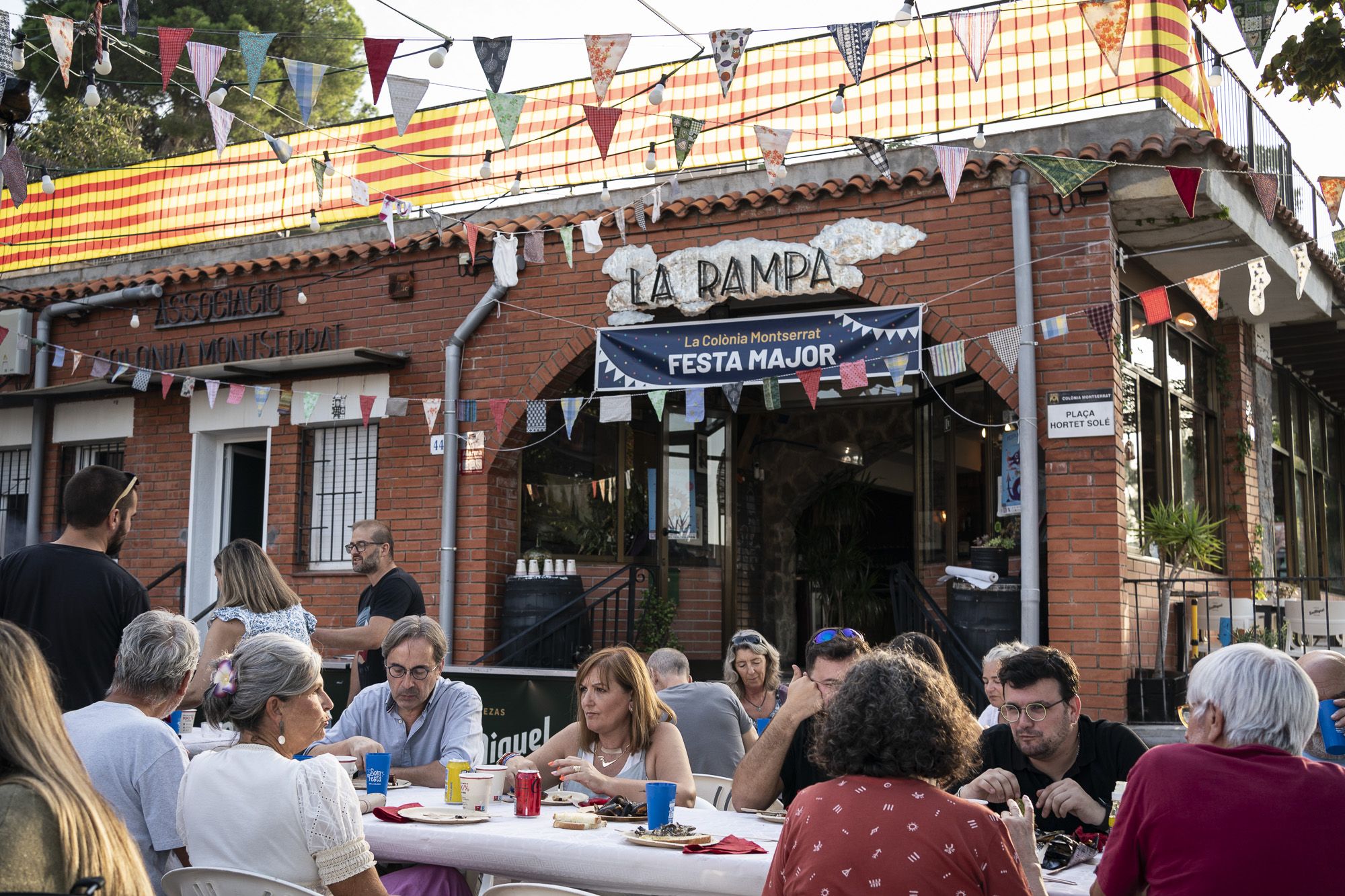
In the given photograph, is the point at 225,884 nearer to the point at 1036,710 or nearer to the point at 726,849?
the point at 726,849

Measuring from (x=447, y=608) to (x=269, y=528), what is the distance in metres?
1.92

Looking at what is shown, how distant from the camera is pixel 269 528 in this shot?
10.4 meters

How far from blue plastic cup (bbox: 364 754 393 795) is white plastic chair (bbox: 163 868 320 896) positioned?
1.17 m

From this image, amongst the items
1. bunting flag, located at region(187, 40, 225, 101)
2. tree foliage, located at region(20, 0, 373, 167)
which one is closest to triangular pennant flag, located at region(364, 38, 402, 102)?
bunting flag, located at region(187, 40, 225, 101)

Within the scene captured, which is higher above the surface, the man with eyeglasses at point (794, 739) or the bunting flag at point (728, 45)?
the bunting flag at point (728, 45)

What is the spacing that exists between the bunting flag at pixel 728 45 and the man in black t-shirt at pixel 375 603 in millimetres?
2978

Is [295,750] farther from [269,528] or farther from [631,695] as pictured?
[269,528]

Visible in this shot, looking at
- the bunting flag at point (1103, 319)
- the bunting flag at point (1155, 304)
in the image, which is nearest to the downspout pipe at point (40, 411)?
the bunting flag at point (1103, 319)

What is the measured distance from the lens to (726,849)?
10.9 ft

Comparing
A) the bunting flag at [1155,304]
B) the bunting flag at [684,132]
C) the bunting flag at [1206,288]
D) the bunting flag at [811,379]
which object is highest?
the bunting flag at [684,132]

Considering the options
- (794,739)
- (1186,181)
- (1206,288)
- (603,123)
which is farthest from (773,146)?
(794,739)

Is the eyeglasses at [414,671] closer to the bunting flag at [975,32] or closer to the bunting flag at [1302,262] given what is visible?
the bunting flag at [975,32]

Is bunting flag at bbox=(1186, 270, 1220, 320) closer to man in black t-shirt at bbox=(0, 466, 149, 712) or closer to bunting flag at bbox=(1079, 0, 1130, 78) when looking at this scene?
bunting flag at bbox=(1079, 0, 1130, 78)

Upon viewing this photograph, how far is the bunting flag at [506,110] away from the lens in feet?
22.8
